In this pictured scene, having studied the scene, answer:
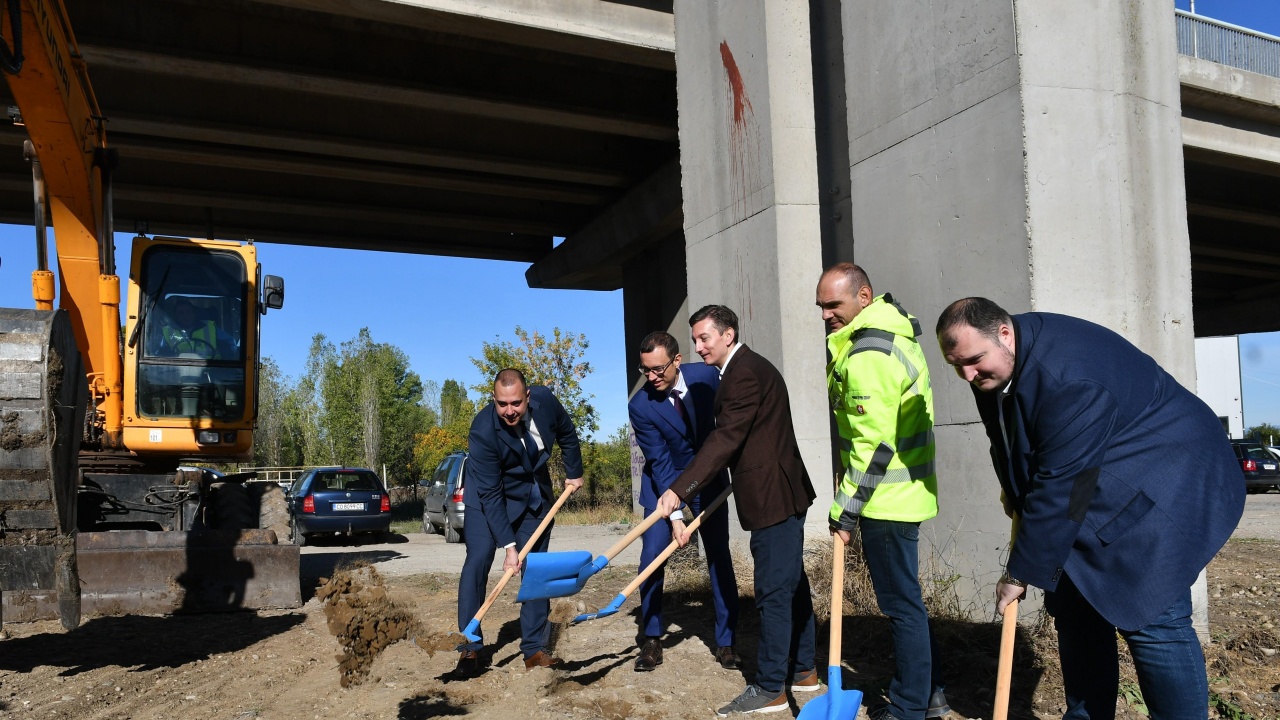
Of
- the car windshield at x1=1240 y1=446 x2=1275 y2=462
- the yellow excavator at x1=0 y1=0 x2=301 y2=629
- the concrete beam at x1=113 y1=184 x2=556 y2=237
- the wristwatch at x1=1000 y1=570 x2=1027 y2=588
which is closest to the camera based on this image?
the wristwatch at x1=1000 y1=570 x2=1027 y2=588

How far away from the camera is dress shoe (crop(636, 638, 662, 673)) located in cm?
521

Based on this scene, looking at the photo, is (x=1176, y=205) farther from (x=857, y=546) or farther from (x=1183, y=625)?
(x=1183, y=625)

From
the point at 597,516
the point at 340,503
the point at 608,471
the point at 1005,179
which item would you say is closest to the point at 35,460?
the point at 1005,179

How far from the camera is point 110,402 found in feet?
27.1

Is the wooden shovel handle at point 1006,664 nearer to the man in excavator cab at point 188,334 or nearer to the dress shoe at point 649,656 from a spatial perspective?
the dress shoe at point 649,656

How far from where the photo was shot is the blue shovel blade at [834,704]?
12.0 ft

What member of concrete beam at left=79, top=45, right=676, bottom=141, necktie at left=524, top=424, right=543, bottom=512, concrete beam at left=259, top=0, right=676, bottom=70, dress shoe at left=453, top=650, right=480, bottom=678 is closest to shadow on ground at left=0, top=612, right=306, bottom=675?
dress shoe at left=453, top=650, right=480, bottom=678

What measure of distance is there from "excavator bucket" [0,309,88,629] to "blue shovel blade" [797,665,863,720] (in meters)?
4.05

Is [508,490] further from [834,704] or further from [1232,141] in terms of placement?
[1232,141]

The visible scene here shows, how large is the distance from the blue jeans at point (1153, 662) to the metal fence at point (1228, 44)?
1341 cm

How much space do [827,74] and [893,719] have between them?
611 cm

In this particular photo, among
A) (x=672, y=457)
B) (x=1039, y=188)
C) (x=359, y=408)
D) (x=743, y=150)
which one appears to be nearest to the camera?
(x=1039, y=188)

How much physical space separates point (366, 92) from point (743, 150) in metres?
6.63

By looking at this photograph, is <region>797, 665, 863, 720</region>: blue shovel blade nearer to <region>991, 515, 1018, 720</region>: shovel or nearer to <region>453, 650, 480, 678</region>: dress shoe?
<region>991, 515, 1018, 720</region>: shovel
